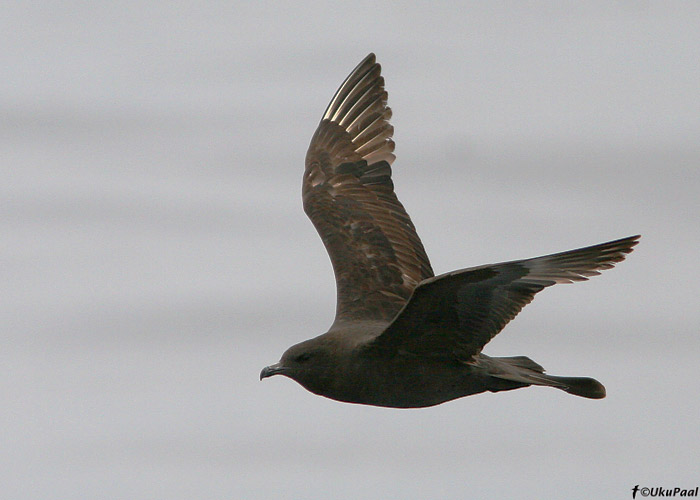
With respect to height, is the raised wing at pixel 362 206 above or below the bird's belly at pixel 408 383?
above

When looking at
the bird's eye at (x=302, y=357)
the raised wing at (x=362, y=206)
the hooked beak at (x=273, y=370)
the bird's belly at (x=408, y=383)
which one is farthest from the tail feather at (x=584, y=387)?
the hooked beak at (x=273, y=370)

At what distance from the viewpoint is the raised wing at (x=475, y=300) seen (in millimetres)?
7324

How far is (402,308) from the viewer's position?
766cm

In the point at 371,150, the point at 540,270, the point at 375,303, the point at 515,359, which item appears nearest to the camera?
the point at 540,270

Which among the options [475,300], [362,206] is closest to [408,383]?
[475,300]

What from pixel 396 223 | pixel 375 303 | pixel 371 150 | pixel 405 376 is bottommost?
pixel 405 376

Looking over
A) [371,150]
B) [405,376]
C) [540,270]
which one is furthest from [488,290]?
[371,150]

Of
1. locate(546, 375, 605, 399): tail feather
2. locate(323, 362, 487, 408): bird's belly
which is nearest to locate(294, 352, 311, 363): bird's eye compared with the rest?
locate(323, 362, 487, 408): bird's belly

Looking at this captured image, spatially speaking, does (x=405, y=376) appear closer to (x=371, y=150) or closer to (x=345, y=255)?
(x=345, y=255)

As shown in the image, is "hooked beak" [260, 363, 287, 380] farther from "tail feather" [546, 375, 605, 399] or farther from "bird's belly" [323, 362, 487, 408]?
"tail feather" [546, 375, 605, 399]

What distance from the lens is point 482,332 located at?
790cm

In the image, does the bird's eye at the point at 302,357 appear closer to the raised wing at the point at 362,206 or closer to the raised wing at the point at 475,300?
the raised wing at the point at 475,300

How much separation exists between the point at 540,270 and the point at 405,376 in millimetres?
1101

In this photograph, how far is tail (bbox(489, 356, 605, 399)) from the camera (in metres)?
7.95
